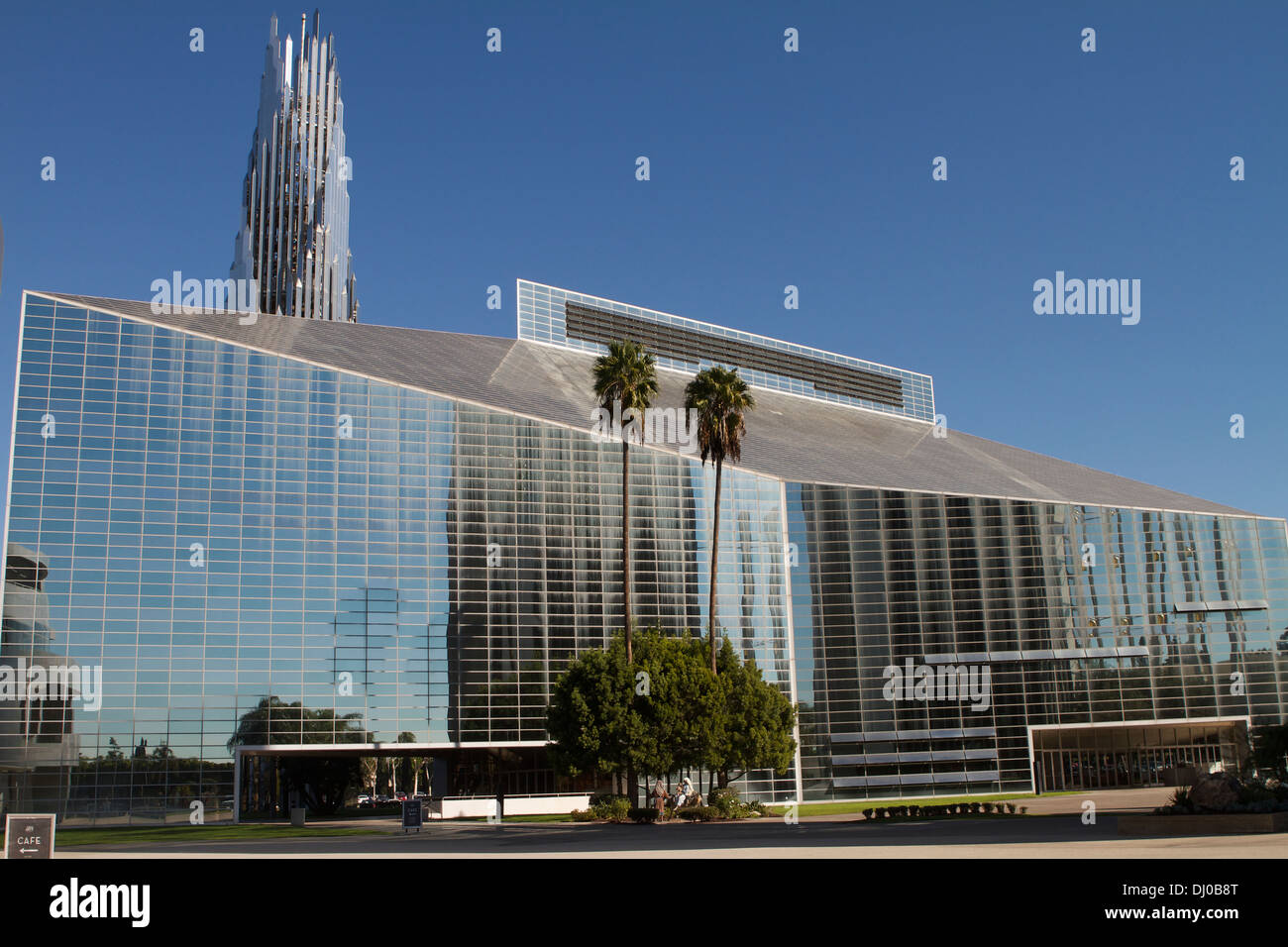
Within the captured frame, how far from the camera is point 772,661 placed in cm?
8062

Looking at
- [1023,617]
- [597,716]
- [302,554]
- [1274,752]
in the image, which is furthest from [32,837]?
[1023,617]

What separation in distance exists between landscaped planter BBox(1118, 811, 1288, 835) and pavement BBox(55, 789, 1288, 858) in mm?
970

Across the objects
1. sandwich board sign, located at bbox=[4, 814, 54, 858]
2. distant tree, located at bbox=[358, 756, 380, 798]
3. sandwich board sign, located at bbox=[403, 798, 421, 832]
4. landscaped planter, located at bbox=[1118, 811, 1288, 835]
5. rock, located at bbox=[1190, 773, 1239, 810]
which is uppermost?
sandwich board sign, located at bbox=[4, 814, 54, 858]

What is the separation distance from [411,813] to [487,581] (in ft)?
96.8

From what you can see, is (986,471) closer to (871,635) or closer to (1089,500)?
(1089,500)

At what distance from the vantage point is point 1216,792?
3241cm

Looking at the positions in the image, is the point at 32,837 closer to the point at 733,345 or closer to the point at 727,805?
the point at 727,805

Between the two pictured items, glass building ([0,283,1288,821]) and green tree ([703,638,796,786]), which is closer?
green tree ([703,638,796,786])

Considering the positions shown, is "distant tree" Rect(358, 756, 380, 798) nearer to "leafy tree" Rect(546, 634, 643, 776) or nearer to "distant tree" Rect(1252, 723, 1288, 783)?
"leafy tree" Rect(546, 634, 643, 776)

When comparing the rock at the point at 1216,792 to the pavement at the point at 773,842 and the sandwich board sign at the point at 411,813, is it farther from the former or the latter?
the sandwich board sign at the point at 411,813

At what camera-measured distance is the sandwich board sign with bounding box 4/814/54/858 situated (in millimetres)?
25750

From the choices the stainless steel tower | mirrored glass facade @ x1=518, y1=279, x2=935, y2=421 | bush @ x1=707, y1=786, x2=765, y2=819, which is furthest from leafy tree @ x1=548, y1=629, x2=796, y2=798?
the stainless steel tower

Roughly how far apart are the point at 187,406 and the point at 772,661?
1718 inches

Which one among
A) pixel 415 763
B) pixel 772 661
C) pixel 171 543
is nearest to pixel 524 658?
pixel 772 661
